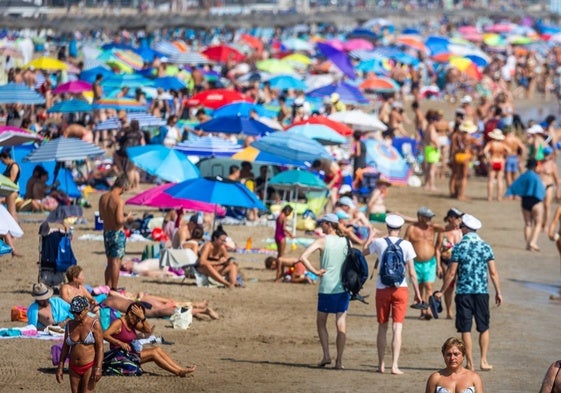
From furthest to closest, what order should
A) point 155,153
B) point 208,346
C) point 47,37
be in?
point 47,37 → point 155,153 → point 208,346

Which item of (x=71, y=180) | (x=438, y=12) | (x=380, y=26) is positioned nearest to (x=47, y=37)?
(x=380, y=26)

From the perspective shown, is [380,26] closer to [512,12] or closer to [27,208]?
[512,12]

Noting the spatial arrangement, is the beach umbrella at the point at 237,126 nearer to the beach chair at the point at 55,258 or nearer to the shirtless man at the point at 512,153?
the shirtless man at the point at 512,153

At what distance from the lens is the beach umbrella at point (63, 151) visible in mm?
17609

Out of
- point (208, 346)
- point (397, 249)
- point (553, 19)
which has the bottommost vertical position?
point (553, 19)

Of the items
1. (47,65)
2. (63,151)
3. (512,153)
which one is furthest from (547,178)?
(47,65)

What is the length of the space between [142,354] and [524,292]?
642 cm

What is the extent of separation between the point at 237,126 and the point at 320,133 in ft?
4.19

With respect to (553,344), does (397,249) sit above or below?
above

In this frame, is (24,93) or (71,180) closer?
(71,180)

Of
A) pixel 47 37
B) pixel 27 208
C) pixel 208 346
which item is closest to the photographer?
pixel 208 346

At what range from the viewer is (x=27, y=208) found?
743 inches

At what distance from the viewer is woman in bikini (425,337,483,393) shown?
7.47 m

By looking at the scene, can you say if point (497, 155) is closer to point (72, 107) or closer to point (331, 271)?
point (72, 107)
